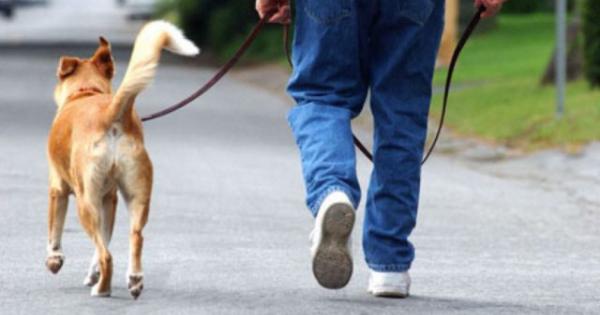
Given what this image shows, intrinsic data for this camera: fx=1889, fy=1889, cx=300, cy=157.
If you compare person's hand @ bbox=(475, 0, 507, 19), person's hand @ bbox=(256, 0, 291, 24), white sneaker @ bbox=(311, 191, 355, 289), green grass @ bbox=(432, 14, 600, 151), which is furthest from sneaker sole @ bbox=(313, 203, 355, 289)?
green grass @ bbox=(432, 14, 600, 151)

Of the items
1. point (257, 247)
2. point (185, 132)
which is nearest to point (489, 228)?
point (257, 247)

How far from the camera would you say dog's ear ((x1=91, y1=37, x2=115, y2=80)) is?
770 cm

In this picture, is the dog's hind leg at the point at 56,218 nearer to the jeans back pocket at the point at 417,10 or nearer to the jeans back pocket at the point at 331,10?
the jeans back pocket at the point at 331,10

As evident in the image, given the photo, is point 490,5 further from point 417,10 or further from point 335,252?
point 335,252

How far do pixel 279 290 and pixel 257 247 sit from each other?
1772mm

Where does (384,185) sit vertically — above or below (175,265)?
above

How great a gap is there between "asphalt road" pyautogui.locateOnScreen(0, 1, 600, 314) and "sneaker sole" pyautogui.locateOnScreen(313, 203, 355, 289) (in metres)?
0.22

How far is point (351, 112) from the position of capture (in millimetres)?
6910

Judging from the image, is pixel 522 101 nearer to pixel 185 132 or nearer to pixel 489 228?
pixel 185 132

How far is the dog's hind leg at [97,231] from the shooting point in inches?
267

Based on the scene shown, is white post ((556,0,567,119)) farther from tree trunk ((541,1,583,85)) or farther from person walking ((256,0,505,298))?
person walking ((256,0,505,298))

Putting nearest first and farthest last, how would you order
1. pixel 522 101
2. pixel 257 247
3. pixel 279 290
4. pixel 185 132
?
1. pixel 279 290
2. pixel 257 247
3. pixel 185 132
4. pixel 522 101

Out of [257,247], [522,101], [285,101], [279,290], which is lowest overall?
[285,101]

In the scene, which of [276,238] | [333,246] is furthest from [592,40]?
[333,246]
